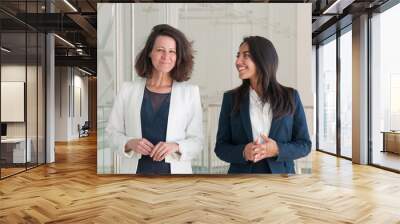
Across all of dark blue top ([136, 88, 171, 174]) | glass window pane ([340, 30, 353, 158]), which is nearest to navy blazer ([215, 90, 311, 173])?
dark blue top ([136, 88, 171, 174])

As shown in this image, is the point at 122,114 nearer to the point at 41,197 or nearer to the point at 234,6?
the point at 41,197

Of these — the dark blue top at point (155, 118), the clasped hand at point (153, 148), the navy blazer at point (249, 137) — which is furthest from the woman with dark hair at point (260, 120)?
the dark blue top at point (155, 118)

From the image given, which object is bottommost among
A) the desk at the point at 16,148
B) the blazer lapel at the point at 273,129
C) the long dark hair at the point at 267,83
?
the desk at the point at 16,148

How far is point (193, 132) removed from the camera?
677 cm

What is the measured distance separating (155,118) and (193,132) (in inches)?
27.2

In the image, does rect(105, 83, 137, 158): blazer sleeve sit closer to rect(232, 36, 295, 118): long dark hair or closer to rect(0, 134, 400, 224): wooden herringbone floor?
rect(0, 134, 400, 224): wooden herringbone floor

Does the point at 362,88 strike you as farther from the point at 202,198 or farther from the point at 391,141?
the point at 202,198

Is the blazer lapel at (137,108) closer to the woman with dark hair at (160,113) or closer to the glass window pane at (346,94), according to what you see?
the woman with dark hair at (160,113)

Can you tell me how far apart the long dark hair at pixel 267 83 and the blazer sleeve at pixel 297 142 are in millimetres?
127

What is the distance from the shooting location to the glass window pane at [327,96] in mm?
10766

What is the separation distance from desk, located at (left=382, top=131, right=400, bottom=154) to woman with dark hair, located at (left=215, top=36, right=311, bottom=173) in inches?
85.5

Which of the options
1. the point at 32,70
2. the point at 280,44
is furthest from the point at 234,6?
the point at 32,70

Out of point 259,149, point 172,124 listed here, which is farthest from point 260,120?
point 172,124

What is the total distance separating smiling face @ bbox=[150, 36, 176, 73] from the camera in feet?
21.8
